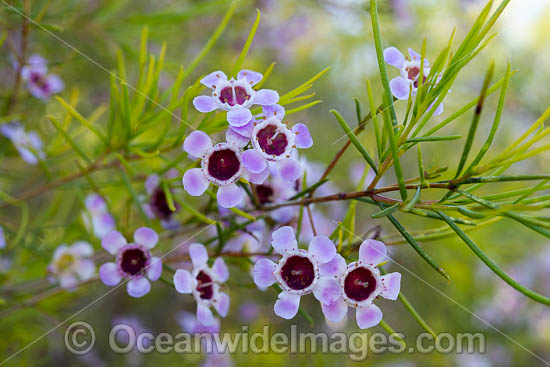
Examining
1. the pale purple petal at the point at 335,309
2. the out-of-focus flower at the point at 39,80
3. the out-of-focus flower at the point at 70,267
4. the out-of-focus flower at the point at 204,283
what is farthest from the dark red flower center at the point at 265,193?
the out-of-focus flower at the point at 39,80

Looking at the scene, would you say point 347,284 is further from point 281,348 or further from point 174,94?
point 281,348

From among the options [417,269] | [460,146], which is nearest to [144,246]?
[417,269]

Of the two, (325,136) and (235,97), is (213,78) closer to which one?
(235,97)

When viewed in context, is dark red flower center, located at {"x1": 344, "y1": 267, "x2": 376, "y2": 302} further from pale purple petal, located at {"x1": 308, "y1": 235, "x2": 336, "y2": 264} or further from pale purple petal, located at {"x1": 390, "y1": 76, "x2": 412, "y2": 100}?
Answer: pale purple petal, located at {"x1": 390, "y1": 76, "x2": 412, "y2": 100}

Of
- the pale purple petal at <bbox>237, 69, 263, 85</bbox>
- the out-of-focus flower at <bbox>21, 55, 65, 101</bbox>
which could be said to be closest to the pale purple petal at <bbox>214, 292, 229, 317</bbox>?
the pale purple petal at <bbox>237, 69, 263, 85</bbox>

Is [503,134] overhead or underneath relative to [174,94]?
overhead

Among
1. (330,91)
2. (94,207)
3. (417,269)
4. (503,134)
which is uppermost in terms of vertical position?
(330,91)
